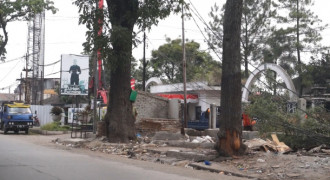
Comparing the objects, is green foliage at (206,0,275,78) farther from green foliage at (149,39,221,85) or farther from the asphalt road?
the asphalt road

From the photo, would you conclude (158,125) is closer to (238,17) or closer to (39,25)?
(238,17)

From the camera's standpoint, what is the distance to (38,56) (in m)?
42.5

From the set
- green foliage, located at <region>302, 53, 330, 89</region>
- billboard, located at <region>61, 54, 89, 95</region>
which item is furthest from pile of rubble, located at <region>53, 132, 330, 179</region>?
green foliage, located at <region>302, 53, 330, 89</region>

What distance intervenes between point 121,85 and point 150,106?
7.33 meters

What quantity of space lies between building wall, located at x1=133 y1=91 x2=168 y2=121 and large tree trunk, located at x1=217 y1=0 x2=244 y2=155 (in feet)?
41.4

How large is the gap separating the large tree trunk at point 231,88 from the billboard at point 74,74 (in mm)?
19637

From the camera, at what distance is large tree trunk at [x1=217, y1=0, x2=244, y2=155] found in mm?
11641

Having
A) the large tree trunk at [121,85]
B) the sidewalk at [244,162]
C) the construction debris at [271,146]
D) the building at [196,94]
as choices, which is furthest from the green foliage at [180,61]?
the construction debris at [271,146]

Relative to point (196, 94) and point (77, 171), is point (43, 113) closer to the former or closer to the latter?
point (196, 94)

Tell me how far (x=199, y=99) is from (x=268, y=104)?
25.5 metres

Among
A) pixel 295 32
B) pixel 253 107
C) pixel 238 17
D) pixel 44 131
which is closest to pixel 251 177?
pixel 253 107

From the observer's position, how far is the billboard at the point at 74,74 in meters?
29.7

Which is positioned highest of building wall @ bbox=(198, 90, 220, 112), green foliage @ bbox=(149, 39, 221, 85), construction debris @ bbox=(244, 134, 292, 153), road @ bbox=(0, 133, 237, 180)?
green foliage @ bbox=(149, 39, 221, 85)

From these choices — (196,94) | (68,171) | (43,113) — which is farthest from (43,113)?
(68,171)
